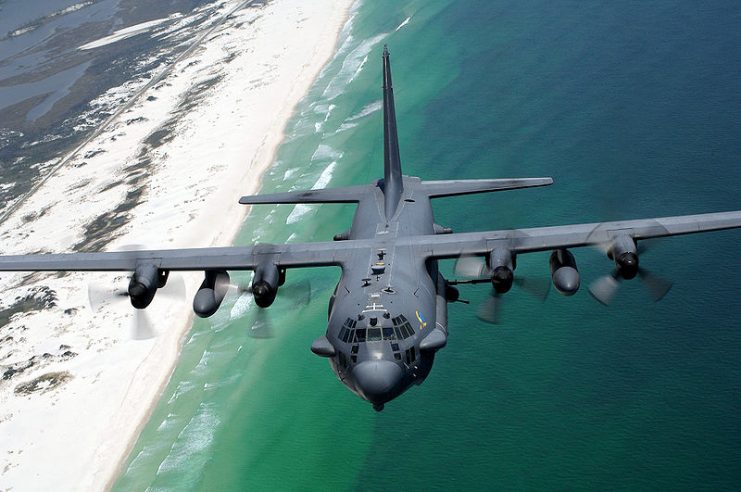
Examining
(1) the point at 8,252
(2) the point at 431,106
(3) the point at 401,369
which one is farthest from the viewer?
(2) the point at 431,106

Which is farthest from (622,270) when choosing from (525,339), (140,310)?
(140,310)

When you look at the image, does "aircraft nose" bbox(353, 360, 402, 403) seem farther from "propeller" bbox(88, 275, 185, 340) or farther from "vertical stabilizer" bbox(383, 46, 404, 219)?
"vertical stabilizer" bbox(383, 46, 404, 219)

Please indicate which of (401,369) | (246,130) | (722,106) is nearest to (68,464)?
(401,369)

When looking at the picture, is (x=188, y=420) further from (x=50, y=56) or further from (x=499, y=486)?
(x=50, y=56)

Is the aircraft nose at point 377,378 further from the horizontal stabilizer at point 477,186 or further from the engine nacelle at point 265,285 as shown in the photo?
the horizontal stabilizer at point 477,186

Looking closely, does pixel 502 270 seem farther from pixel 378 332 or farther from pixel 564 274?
pixel 378 332

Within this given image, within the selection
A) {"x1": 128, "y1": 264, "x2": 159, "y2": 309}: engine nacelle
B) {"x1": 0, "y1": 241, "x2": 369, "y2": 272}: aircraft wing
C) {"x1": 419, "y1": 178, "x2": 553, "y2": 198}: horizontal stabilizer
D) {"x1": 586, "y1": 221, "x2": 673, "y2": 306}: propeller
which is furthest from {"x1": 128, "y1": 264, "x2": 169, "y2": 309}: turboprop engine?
{"x1": 586, "y1": 221, "x2": 673, "y2": 306}: propeller
